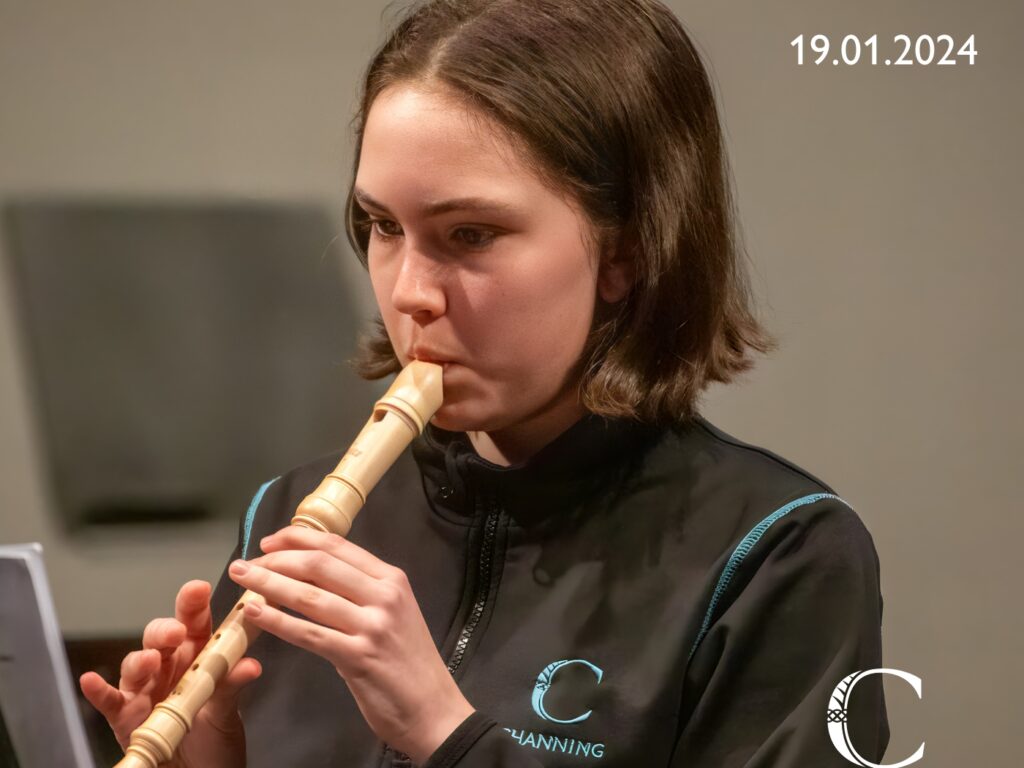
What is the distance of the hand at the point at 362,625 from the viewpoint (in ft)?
2.55

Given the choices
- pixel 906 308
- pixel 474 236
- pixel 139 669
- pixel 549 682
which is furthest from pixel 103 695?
pixel 906 308

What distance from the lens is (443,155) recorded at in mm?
882

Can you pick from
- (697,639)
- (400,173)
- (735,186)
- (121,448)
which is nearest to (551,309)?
(400,173)

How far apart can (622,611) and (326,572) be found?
10.4 inches

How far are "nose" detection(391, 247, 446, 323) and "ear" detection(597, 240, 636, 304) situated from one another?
0.14 metres

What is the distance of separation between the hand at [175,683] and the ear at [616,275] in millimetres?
381

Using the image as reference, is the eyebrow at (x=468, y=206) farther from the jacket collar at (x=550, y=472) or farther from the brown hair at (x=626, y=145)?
the jacket collar at (x=550, y=472)

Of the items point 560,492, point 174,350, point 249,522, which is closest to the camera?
point 560,492

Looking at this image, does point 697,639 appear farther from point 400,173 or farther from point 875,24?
point 875,24

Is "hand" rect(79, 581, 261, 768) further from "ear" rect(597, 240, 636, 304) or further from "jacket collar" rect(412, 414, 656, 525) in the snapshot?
"ear" rect(597, 240, 636, 304)

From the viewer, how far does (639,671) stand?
0.91 meters

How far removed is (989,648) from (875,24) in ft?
1.98

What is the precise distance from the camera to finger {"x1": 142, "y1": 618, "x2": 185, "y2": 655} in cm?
92

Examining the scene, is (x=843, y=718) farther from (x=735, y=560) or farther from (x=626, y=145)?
(x=626, y=145)
